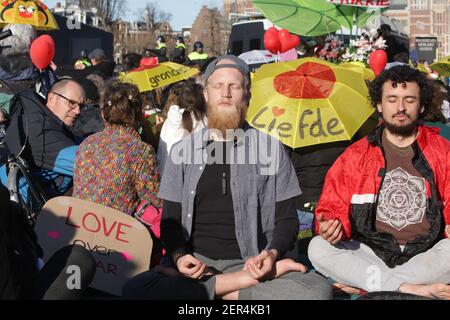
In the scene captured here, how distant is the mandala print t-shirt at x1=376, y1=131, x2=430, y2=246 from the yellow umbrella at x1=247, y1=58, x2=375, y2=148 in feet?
5.02

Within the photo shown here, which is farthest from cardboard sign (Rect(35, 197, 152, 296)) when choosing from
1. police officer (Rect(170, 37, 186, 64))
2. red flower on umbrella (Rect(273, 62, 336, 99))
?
police officer (Rect(170, 37, 186, 64))

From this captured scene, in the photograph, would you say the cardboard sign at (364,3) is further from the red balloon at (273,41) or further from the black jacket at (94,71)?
the black jacket at (94,71)

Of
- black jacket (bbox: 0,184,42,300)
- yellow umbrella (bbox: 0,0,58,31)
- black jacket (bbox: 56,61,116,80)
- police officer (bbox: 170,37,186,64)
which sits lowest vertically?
black jacket (bbox: 0,184,42,300)

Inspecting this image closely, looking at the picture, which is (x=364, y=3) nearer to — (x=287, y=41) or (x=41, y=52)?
(x=287, y=41)

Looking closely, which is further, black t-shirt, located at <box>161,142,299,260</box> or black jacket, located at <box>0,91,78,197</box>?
black jacket, located at <box>0,91,78,197</box>

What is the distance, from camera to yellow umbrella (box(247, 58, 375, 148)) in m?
6.37

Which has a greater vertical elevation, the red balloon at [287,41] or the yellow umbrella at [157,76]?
the red balloon at [287,41]

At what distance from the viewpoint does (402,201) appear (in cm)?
477

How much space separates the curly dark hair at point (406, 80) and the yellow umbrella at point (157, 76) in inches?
162

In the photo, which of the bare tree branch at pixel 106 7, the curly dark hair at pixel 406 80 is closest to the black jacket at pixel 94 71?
the curly dark hair at pixel 406 80

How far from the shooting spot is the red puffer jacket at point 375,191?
4703mm

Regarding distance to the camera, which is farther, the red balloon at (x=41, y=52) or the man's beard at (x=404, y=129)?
the red balloon at (x=41, y=52)

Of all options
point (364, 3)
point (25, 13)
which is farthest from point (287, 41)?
point (25, 13)

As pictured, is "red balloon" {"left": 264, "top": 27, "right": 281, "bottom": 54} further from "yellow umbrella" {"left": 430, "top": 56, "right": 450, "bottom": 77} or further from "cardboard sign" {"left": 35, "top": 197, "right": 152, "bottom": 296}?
"cardboard sign" {"left": 35, "top": 197, "right": 152, "bottom": 296}
